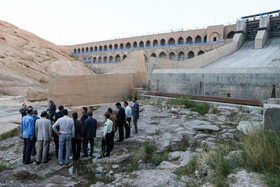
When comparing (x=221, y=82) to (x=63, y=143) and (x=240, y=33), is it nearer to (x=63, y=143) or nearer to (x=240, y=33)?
(x=63, y=143)

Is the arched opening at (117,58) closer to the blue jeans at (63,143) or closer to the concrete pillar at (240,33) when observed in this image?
the concrete pillar at (240,33)

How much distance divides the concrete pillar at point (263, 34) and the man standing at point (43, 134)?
16593 mm

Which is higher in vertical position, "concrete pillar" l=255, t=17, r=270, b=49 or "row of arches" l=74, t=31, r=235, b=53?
"row of arches" l=74, t=31, r=235, b=53

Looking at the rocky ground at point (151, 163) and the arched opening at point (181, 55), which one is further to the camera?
the arched opening at point (181, 55)

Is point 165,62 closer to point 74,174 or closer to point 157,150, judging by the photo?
point 157,150

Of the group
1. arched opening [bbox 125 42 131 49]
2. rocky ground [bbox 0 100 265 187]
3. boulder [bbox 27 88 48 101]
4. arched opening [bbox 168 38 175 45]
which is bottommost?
rocky ground [bbox 0 100 265 187]

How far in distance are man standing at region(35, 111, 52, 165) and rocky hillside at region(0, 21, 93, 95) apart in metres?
14.3

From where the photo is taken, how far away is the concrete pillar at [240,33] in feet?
57.7

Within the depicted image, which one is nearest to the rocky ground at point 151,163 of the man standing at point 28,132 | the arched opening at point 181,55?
the man standing at point 28,132

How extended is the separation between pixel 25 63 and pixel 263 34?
24.5 metres

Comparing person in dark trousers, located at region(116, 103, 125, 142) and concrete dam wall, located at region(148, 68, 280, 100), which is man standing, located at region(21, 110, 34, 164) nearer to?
person in dark trousers, located at region(116, 103, 125, 142)

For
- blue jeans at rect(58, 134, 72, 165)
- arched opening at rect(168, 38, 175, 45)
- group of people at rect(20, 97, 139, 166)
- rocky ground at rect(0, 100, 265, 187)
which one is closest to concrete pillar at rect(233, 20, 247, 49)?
rocky ground at rect(0, 100, 265, 187)

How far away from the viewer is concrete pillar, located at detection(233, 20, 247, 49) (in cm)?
1760

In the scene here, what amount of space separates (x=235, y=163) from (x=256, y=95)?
656cm
